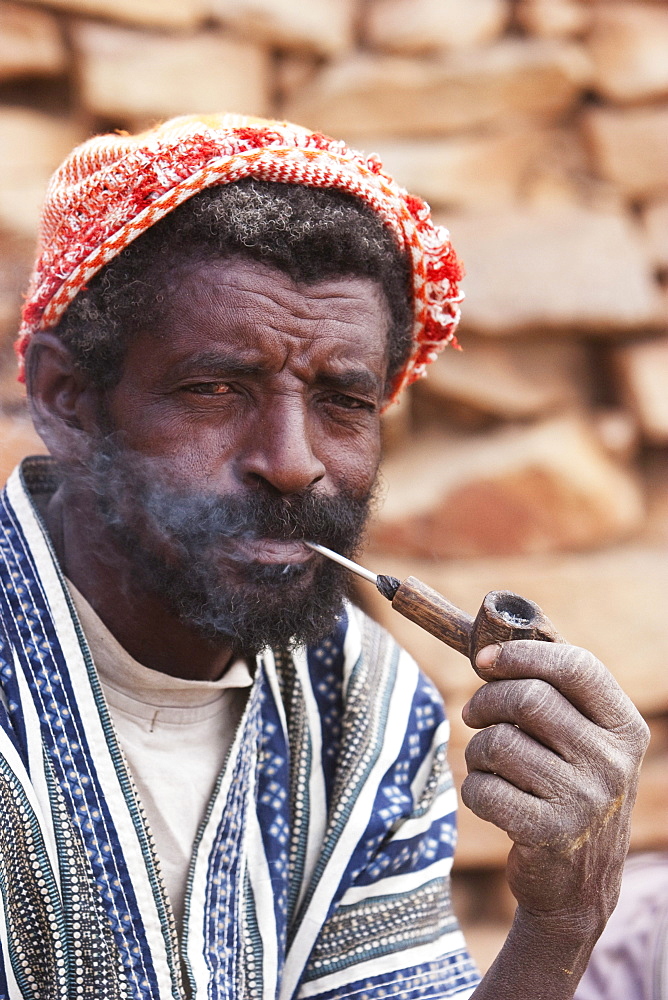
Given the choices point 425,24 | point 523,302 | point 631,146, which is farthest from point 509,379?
point 425,24

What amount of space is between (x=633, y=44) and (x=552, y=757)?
2926mm

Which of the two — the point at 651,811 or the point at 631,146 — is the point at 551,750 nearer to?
the point at 651,811

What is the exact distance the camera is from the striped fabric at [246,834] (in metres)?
1.69

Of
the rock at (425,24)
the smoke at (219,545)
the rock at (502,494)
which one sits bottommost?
the smoke at (219,545)

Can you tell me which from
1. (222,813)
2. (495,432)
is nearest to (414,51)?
(495,432)

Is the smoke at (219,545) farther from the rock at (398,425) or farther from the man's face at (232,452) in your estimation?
the rock at (398,425)

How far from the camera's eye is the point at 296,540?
5.84 ft

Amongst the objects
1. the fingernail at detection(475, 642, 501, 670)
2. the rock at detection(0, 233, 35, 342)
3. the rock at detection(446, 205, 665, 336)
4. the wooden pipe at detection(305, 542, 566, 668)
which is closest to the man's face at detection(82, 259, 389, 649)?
the wooden pipe at detection(305, 542, 566, 668)

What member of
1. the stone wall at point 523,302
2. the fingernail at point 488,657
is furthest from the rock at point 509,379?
the fingernail at point 488,657

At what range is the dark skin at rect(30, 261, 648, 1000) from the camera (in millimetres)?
1489

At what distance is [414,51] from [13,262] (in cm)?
151

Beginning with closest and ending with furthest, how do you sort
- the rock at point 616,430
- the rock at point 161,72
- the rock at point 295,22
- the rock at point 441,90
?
1. the rock at point 161,72
2. the rock at point 295,22
3. the rock at point 441,90
4. the rock at point 616,430

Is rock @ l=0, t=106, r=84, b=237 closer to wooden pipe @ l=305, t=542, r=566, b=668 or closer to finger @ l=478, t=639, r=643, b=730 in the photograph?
wooden pipe @ l=305, t=542, r=566, b=668

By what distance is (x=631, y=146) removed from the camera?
3701mm
